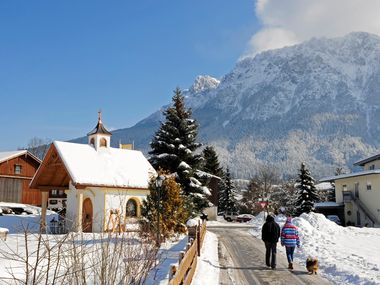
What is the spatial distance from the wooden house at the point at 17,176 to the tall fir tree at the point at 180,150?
71.2ft

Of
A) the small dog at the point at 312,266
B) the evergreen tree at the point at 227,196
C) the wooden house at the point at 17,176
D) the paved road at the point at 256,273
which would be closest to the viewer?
the paved road at the point at 256,273

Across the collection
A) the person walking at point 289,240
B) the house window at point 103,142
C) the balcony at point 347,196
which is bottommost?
the person walking at point 289,240

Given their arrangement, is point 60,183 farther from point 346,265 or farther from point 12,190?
point 346,265

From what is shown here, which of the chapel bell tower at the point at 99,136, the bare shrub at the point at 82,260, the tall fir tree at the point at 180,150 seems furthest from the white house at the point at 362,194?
the bare shrub at the point at 82,260

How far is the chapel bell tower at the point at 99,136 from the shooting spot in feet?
102

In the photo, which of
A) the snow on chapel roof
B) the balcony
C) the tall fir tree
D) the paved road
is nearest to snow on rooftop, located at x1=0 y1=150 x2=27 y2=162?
the snow on chapel roof

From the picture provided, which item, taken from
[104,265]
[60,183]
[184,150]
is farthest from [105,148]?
[104,265]

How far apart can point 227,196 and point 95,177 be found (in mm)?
48495

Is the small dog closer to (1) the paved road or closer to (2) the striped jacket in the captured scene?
(1) the paved road

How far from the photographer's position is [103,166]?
1120 inches

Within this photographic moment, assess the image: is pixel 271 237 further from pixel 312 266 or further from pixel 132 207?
pixel 132 207

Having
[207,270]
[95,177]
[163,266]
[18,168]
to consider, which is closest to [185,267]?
[207,270]

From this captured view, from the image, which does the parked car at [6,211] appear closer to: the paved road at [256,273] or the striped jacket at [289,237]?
the paved road at [256,273]

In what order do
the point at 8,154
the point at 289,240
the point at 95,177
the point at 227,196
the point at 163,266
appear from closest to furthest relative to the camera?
the point at 163,266
the point at 289,240
the point at 95,177
the point at 8,154
the point at 227,196
